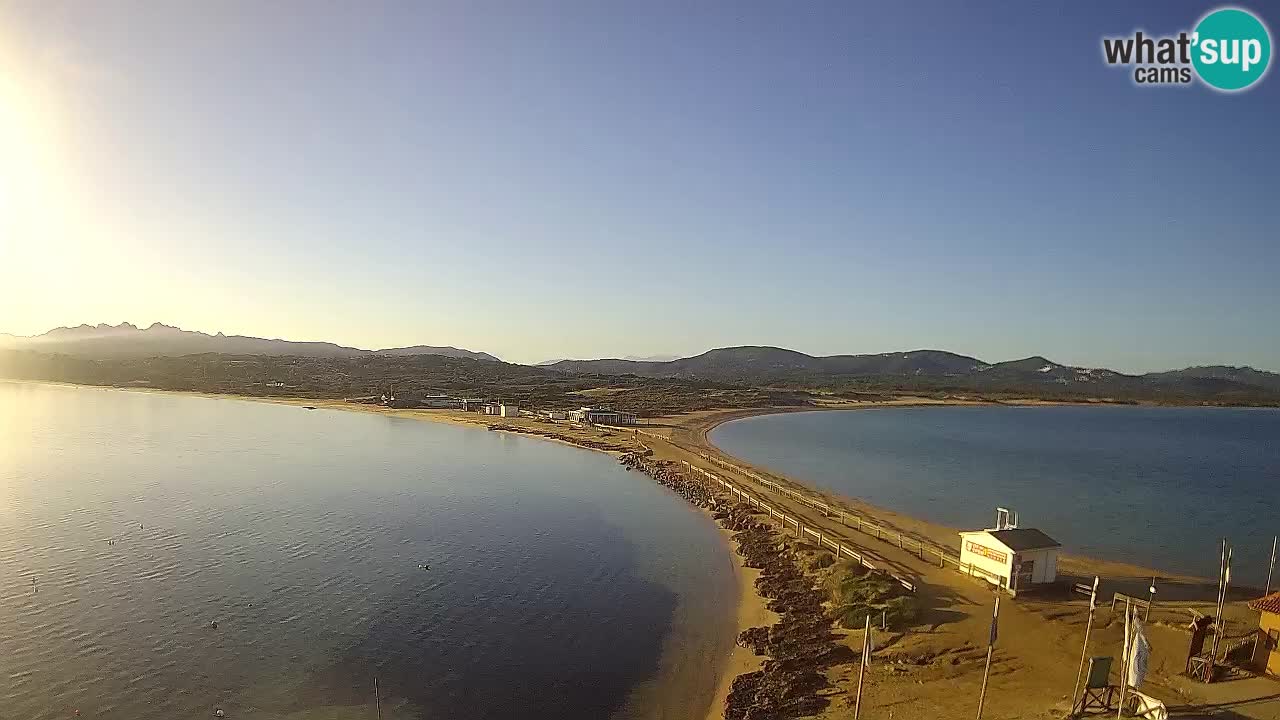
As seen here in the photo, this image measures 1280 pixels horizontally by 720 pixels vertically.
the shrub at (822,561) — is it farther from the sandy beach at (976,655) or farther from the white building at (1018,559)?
the white building at (1018,559)

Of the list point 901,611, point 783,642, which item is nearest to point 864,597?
point 901,611

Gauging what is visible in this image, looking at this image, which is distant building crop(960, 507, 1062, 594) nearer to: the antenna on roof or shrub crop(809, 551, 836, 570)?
the antenna on roof

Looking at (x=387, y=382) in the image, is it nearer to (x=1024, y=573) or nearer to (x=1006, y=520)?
(x=1006, y=520)

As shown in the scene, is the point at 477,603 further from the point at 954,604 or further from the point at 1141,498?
the point at 1141,498

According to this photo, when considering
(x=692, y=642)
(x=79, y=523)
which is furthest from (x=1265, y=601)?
(x=79, y=523)

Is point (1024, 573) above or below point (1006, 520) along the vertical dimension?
below

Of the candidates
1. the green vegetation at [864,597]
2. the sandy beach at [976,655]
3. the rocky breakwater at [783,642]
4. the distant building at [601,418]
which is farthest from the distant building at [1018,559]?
the distant building at [601,418]
